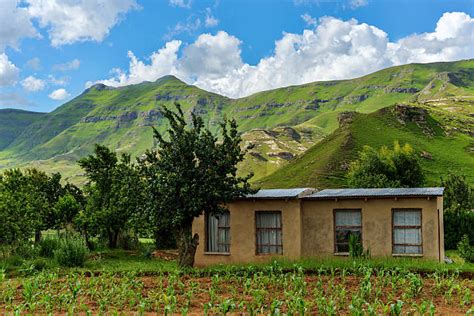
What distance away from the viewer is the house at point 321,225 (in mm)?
23003

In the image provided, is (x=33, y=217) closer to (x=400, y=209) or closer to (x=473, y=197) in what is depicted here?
(x=400, y=209)

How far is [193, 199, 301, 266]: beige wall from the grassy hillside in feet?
166

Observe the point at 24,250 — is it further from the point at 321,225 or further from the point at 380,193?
the point at 380,193

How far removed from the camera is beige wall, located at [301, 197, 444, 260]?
22.8 meters

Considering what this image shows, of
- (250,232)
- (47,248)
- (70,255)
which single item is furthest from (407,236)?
(47,248)

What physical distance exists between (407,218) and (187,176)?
10.3 m

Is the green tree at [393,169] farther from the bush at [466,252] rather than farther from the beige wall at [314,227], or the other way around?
the beige wall at [314,227]

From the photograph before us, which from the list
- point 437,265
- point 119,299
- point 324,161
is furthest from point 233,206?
point 324,161

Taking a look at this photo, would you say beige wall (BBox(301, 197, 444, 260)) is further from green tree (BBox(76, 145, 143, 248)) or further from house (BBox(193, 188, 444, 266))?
green tree (BBox(76, 145, 143, 248))

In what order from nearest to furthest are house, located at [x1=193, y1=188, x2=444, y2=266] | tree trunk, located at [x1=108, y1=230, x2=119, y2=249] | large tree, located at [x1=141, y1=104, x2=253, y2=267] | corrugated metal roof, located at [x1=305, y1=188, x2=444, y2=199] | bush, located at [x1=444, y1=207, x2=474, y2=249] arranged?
large tree, located at [x1=141, y1=104, x2=253, y2=267] → corrugated metal roof, located at [x1=305, y1=188, x2=444, y2=199] → house, located at [x1=193, y1=188, x2=444, y2=266] → tree trunk, located at [x1=108, y1=230, x2=119, y2=249] → bush, located at [x1=444, y1=207, x2=474, y2=249]

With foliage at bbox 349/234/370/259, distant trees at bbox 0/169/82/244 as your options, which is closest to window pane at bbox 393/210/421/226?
foliage at bbox 349/234/370/259

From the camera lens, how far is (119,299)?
13664 millimetres

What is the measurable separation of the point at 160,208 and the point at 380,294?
1136cm

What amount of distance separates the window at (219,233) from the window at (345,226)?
547cm
